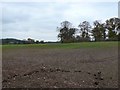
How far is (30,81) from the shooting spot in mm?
10039

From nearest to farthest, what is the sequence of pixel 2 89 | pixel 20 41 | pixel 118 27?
1. pixel 2 89
2. pixel 20 41
3. pixel 118 27

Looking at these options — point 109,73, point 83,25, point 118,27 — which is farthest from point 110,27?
point 109,73

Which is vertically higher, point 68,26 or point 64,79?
point 68,26

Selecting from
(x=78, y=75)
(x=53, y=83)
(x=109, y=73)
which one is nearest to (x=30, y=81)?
(x=53, y=83)

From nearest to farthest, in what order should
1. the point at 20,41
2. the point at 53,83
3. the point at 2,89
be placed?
the point at 2,89 < the point at 53,83 < the point at 20,41

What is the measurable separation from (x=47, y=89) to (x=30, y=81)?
1.10 m

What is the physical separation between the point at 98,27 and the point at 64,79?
76385 mm

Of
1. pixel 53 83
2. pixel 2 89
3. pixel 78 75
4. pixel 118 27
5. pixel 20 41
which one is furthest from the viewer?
pixel 118 27

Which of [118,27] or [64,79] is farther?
[118,27]

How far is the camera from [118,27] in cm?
8431

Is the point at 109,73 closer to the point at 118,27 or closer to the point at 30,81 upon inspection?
the point at 30,81

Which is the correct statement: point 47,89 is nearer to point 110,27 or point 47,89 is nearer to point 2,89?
point 2,89

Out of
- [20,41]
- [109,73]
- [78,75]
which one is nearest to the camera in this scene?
[78,75]

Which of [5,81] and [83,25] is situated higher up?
[83,25]
